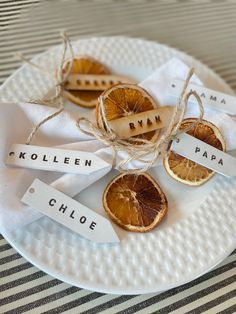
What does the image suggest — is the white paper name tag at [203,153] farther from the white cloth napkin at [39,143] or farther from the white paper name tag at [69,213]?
the white paper name tag at [69,213]

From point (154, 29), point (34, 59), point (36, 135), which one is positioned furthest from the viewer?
point (154, 29)

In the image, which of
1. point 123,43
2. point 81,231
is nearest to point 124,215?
point 81,231

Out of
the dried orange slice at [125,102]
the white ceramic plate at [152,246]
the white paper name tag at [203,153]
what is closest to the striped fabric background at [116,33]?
the white ceramic plate at [152,246]

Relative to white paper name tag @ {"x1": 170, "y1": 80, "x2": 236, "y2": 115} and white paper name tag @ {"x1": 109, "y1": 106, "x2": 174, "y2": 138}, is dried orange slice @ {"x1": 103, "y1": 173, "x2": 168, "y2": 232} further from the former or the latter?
white paper name tag @ {"x1": 170, "y1": 80, "x2": 236, "y2": 115}

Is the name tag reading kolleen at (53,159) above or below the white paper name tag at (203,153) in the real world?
below

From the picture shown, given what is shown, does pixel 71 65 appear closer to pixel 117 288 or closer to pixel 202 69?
pixel 202 69
